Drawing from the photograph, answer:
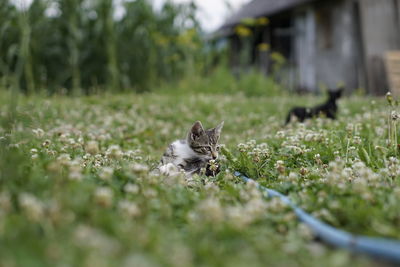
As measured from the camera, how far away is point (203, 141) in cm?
459

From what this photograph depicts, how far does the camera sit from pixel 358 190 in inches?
116

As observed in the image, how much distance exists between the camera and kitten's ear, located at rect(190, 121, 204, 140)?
15.2 ft

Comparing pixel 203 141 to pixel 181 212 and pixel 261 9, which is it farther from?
pixel 261 9

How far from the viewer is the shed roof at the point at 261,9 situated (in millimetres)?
17719

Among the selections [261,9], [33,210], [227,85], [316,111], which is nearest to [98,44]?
[227,85]

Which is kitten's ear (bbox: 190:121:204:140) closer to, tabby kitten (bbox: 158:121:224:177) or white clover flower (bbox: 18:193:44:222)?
tabby kitten (bbox: 158:121:224:177)

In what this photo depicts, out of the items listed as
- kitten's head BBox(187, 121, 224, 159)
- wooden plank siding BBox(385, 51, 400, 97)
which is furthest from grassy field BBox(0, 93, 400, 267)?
wooden plank siding BBox(385, 51, 400, 97)

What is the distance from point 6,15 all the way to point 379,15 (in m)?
12.1

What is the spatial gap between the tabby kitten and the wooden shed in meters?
11.6

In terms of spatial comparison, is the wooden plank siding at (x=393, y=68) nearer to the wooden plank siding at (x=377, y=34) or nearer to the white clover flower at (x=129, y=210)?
the wooden plank siding at (x=377, y=34)

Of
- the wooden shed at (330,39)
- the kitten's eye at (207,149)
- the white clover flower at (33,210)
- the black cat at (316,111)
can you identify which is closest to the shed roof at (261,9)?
the wooden shed at (330,39)

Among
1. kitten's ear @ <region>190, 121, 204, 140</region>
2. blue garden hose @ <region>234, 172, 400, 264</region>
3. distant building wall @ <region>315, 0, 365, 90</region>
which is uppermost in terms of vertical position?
distant building wall @ <region>315, 0, 365, 90</region>

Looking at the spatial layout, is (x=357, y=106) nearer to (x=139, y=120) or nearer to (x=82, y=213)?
(x=139, y=120)

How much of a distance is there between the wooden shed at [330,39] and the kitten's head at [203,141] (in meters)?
11.6
